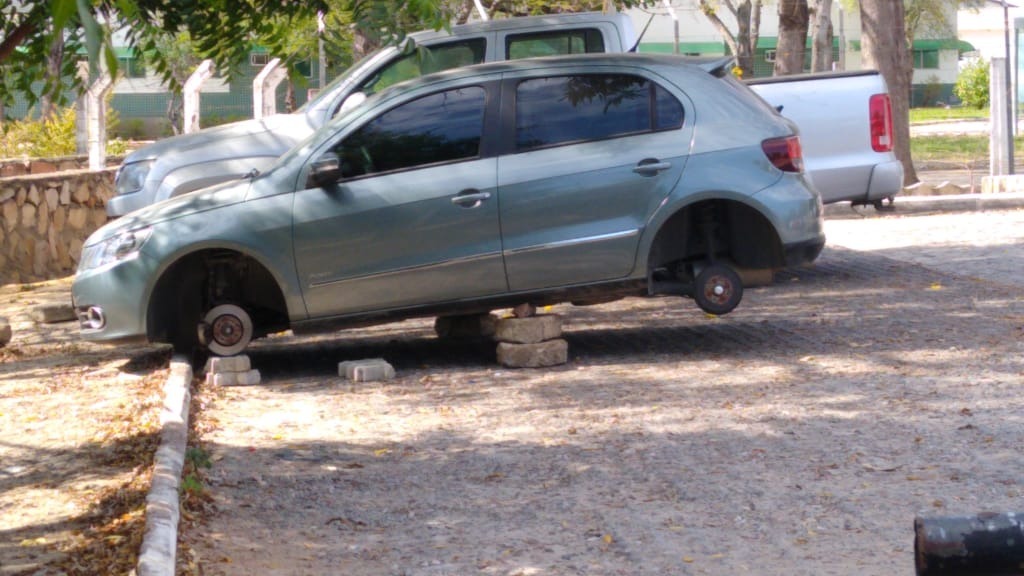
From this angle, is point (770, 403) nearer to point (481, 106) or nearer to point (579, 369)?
point (579, 369)

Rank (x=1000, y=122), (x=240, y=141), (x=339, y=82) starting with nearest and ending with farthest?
(x=240, y=141) < (x=339, y=82) < (x=1000, y=122)

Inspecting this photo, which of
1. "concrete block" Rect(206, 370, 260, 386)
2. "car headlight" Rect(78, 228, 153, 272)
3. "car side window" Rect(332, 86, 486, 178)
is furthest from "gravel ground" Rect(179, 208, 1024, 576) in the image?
"car side window" Rect(332, 86, 486, 178)

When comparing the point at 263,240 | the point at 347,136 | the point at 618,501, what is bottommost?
the point at 618,501

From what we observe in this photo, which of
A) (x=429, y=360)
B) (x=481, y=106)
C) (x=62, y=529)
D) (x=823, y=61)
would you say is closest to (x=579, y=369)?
(x=429, y=360)

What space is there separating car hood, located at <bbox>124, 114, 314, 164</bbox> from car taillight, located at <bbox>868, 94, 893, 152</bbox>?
4.94 metres

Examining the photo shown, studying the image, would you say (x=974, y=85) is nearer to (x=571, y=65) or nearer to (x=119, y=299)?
(x=571, y=65)

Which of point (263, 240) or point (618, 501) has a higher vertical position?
point (263, 240)

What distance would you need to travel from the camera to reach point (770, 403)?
7.43 meters

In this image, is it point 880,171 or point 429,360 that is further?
point 880,171

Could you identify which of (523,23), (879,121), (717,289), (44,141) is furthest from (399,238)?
(44,141)

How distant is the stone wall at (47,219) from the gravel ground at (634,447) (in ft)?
15.7

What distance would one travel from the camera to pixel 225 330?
8.80m

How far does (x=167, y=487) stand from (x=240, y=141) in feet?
17.6

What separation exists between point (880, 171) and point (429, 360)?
4.88 metres
